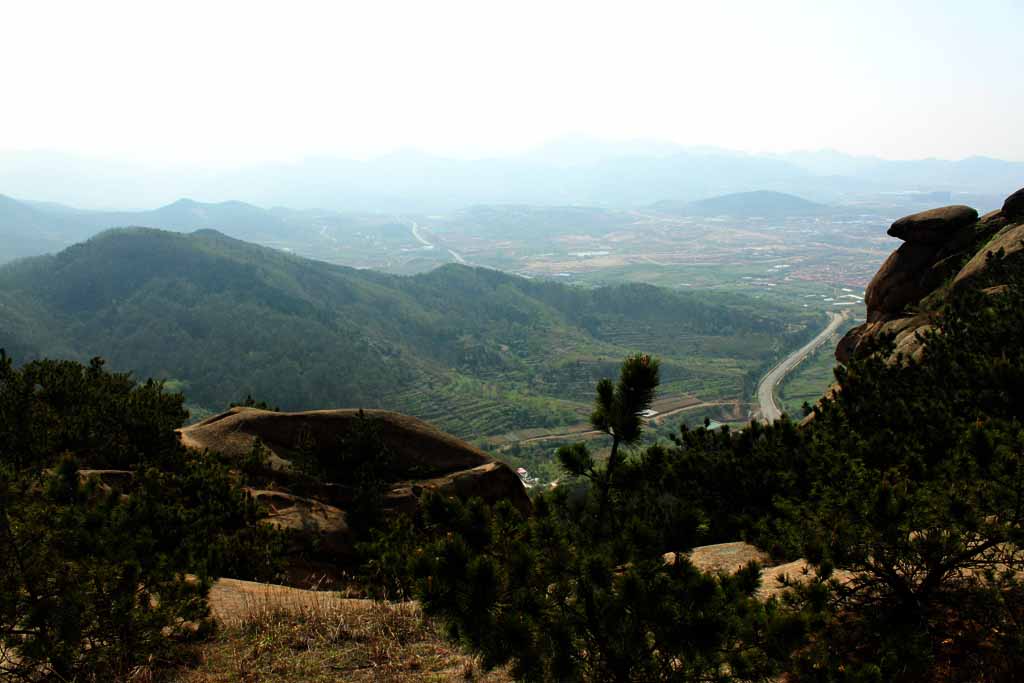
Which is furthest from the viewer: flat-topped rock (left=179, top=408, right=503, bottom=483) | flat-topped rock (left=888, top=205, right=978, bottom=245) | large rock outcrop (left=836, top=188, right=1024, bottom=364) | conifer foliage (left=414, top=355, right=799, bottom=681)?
flat-topped rock (left=888, top=205, right=978, bottom=245)

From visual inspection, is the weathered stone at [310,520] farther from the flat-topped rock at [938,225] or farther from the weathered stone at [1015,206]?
the weathered stone at [1015,206]

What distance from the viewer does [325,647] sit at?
8172 mm

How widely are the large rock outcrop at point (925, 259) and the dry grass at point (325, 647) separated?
27366 millimetres

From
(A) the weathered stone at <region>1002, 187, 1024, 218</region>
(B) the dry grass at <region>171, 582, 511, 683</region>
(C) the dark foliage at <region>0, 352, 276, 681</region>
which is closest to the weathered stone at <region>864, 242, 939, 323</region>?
(A) the weathered stone at <region>1002, 187, 1024, 218</region>

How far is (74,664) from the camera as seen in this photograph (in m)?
6.51

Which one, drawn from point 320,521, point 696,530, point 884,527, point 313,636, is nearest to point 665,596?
point 696,530

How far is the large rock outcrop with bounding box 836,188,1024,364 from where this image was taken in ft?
96.8

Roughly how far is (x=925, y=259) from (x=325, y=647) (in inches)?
1460

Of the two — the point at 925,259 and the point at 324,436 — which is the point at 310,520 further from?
the point at 925,259

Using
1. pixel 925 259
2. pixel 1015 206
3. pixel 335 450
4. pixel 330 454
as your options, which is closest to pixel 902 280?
pixel 925 259

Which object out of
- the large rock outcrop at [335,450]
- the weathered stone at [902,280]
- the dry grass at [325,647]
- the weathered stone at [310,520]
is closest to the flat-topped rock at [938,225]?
the weathered stone at [902,280]

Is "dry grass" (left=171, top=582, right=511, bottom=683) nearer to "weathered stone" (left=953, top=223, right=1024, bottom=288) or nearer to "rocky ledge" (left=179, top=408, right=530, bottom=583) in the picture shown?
"rocky ledge" (left=179, top=408, right=530, bottom=583)

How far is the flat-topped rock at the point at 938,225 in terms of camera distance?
33.8 metres

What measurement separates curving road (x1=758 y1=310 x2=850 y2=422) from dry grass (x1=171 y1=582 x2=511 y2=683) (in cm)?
12343
